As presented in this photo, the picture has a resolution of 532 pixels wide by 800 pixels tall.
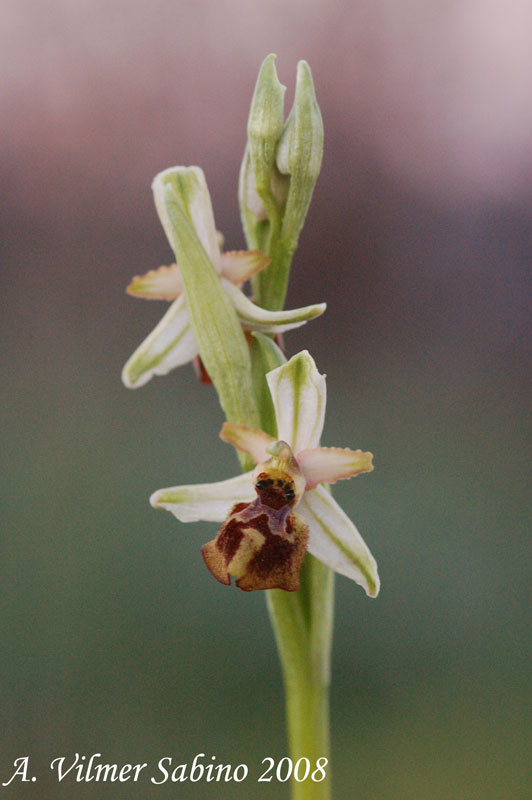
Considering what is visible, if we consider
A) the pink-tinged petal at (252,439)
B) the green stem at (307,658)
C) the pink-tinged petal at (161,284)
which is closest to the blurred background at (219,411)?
the green stem at (307,658)

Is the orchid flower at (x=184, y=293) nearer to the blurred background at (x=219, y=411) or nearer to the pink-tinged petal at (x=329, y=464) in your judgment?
the pink-tinged petal at (x=329, y=464)

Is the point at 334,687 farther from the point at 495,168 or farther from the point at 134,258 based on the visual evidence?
the point at 495,168

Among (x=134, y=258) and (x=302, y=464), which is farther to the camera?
(x=134, y=258)

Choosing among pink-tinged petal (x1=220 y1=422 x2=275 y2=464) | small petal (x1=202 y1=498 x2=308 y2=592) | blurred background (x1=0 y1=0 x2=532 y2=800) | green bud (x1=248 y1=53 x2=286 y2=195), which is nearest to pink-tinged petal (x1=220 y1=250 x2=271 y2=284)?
green bud (x1=248 y1=53 x2=286 y2=195)

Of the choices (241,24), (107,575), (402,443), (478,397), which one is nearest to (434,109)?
(241,24)

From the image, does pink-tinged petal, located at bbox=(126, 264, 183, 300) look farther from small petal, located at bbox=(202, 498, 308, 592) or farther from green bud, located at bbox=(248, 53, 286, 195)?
small petal, located at bbox=(202, 498, 308, 592)

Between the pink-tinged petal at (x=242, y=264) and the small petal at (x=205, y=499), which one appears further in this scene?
the pink-tinged petal at (x=242, y=264)

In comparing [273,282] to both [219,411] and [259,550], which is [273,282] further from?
[219,411]
